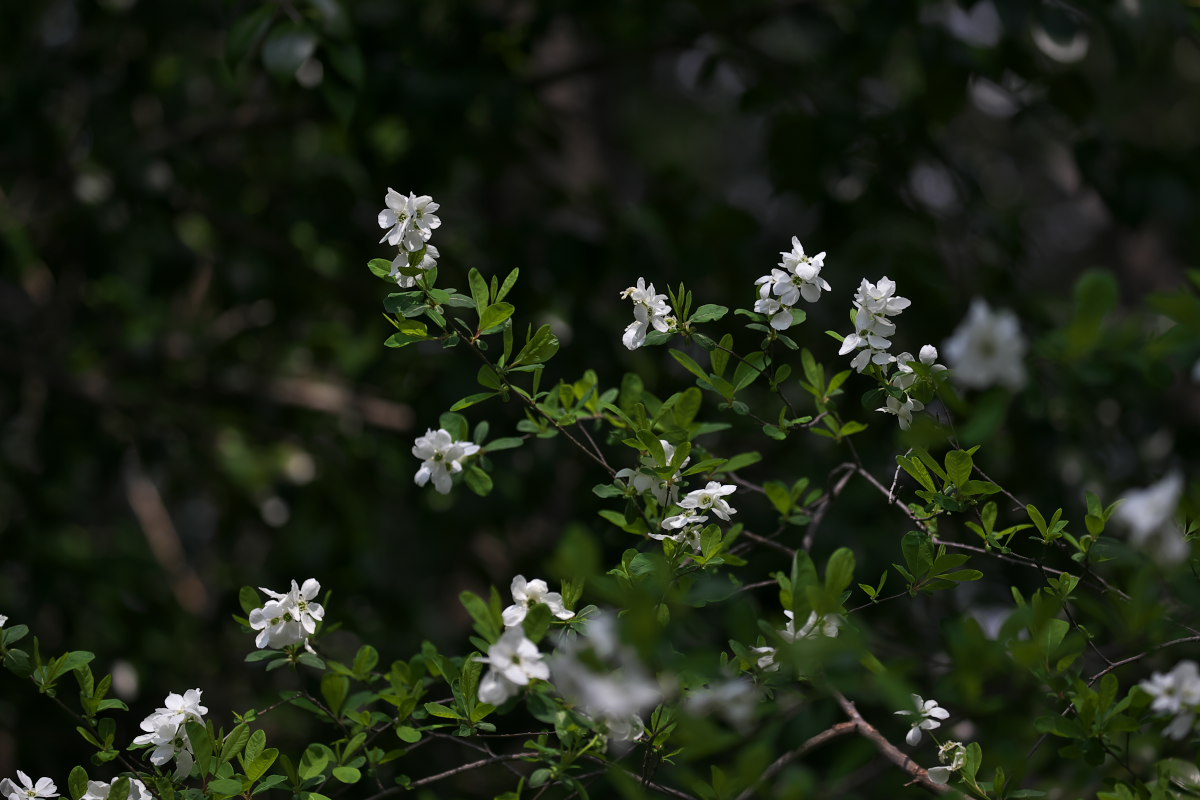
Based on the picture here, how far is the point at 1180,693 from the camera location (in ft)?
2.12

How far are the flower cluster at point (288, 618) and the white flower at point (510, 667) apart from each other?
0.81ft

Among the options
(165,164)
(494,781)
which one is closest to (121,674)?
(494,781)

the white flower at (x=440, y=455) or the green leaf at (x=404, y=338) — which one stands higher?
the green leaf at (x=404, y=338)

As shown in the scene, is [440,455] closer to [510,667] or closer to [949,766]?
[510,667]

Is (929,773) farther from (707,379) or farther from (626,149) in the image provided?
(626,149)

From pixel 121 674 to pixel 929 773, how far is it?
1431 mm

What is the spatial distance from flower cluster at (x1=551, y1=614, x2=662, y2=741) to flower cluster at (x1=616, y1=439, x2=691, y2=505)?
18cm

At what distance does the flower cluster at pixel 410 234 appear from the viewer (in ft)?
2.61

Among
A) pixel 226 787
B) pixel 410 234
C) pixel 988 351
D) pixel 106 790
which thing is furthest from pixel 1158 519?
pixel 106 790

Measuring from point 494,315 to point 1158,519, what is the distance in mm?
506

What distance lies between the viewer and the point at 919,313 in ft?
5.54

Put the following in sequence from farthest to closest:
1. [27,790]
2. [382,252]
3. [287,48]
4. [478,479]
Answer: [382,252]
[287,48]
[478,479]
[27,790]

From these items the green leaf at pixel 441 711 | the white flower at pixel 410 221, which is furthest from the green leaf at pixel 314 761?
the white flower at pixel 410 221

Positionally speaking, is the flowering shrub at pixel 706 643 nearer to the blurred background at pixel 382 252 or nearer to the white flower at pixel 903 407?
the white flower at pixel 903 407
